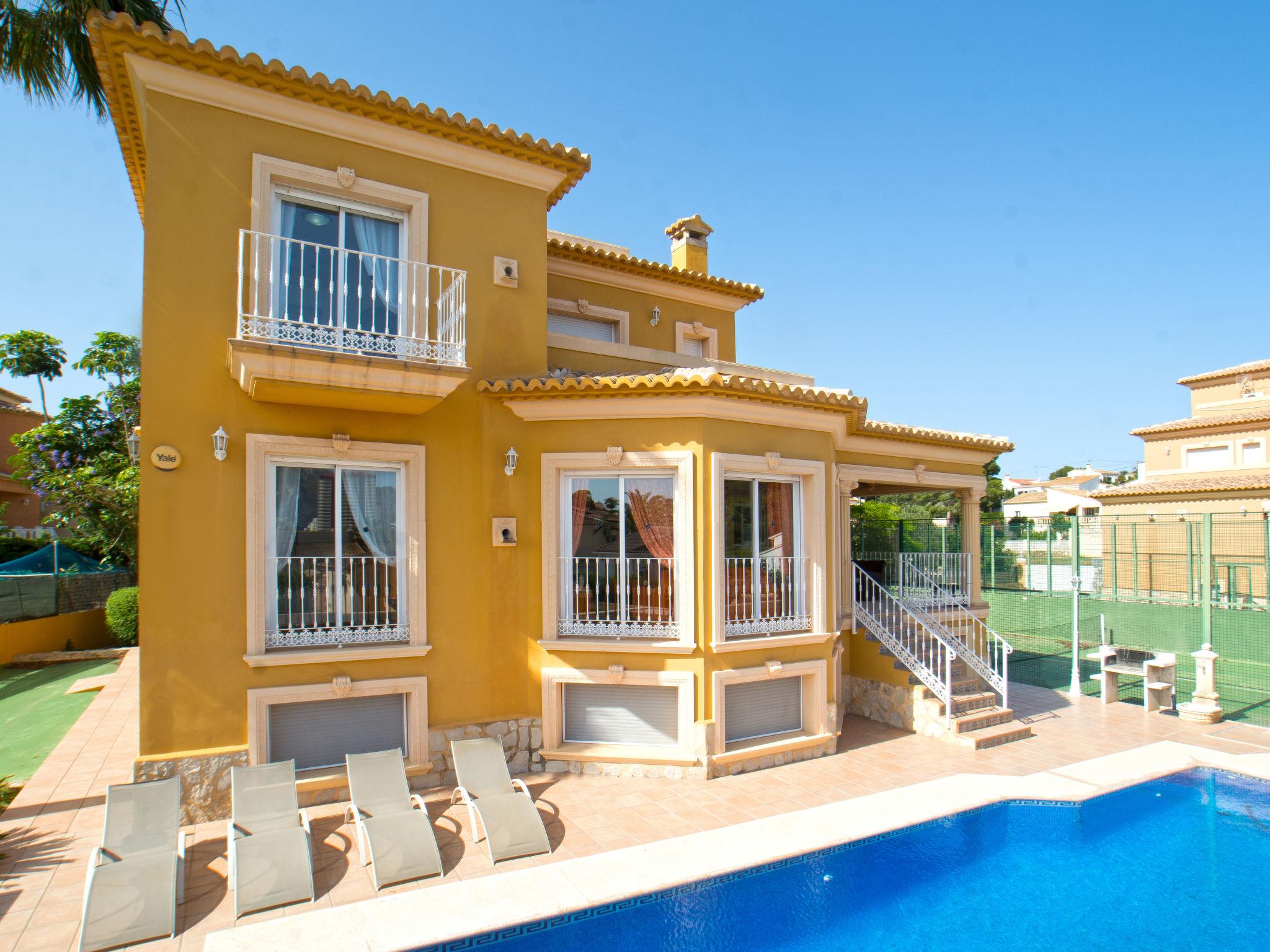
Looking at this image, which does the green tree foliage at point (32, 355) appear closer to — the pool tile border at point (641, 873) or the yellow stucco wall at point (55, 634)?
the yellow stucco wall at point (55, 634)

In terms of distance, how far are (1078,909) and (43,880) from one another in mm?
11282

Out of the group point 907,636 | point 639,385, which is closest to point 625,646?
point 639,385

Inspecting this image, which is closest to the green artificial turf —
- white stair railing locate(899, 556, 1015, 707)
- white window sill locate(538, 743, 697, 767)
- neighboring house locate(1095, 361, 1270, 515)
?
white window sill locate(538, 743, 697, 767)

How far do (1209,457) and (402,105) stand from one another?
41576mm

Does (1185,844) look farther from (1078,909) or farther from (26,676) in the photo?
(26,676)

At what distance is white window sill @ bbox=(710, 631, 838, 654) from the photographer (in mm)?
10883

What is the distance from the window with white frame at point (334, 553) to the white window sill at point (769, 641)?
4854 millimetres

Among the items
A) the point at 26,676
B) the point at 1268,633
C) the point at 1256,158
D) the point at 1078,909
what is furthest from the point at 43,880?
the point at 1256,158

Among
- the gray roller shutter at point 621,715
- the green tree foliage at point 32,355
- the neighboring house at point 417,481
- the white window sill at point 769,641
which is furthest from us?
the green tree foliage at point 32,355

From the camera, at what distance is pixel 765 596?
11945 millimetres

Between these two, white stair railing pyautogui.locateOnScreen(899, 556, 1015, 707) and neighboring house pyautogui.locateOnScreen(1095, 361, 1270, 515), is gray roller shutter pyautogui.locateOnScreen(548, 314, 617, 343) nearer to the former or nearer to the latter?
white stair railing pyautogui.locateOnScreen(899, 556, 1015, 707)

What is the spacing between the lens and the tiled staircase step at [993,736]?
12.6 m

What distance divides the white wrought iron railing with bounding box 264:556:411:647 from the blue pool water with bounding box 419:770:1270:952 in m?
4.76

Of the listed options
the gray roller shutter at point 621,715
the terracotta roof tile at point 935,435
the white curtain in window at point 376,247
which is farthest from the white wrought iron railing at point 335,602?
the terracotta roof tile at point 935,435
